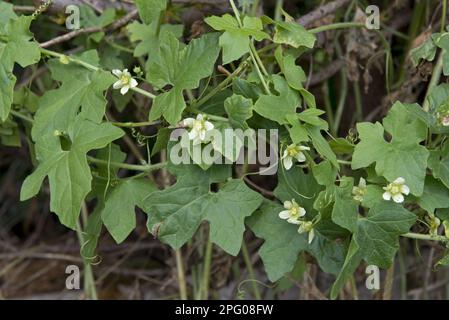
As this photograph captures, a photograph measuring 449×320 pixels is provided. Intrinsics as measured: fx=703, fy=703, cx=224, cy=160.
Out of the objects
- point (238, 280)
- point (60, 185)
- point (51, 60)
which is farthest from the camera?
point (238, 280)

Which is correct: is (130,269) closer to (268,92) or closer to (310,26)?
(310,26)

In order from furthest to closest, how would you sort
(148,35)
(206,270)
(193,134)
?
(206,270) → (148,35) → (193,134)

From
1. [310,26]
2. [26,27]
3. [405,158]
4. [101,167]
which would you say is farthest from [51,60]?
[405,158]

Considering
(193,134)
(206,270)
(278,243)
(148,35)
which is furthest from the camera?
(206,270)

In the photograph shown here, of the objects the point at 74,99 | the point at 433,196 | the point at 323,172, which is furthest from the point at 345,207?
the point at 74,99

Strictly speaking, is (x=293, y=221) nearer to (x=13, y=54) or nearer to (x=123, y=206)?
(x=123, y=206)

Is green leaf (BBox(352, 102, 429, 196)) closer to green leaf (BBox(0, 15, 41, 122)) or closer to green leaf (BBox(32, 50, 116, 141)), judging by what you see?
green leaf (BBox(32, 50, 116, 141))
